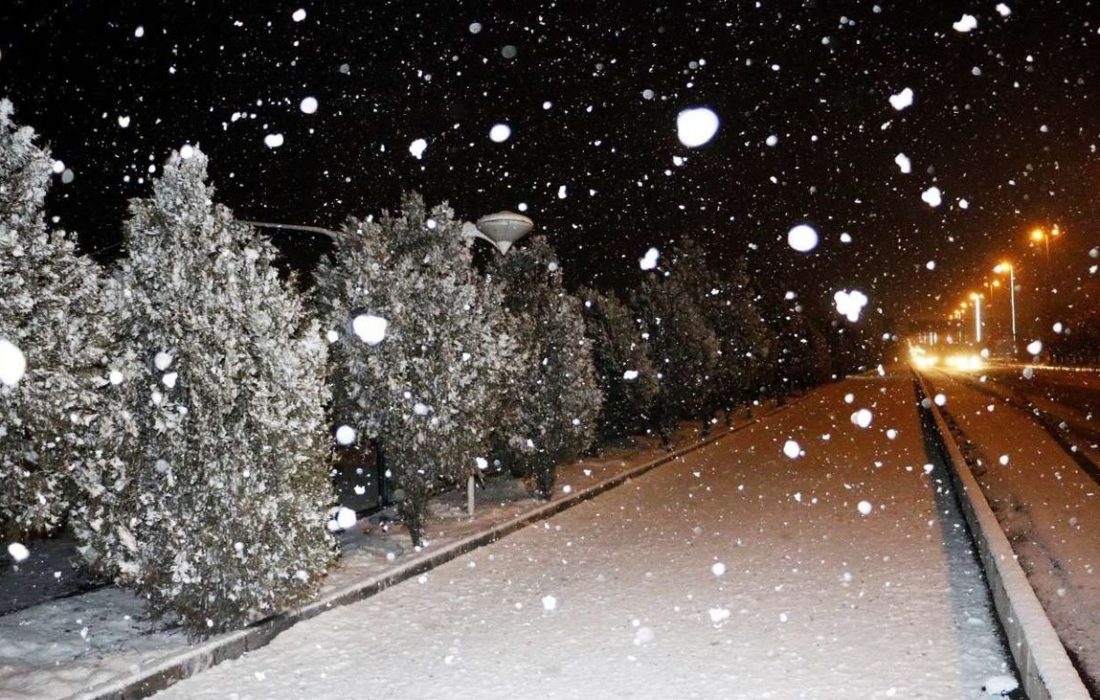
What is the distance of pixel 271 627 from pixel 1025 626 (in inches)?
219

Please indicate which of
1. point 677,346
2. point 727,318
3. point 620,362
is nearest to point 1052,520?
point 620,362

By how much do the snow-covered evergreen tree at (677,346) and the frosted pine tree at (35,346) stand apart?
17.1 m

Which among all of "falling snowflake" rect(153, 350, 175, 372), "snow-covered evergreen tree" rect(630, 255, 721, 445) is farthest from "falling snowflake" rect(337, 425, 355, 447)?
"snow-covered evergreen tree" rect(630, 255, 721, 445)

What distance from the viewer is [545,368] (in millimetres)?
14734

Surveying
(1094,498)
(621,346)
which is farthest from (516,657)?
(621,346)

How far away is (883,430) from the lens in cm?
2605

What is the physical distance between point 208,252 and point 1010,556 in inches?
294

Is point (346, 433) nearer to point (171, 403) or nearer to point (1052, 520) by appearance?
point (171, 403)

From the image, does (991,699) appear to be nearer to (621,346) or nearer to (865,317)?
(621,346)

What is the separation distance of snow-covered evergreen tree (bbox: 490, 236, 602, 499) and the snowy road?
1.96 m

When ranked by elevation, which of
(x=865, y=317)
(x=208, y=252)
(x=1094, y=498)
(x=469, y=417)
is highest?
(x=865, y=317)

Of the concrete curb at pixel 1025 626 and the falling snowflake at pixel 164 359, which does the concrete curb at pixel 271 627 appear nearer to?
the falling snowflake at pixel 164 359

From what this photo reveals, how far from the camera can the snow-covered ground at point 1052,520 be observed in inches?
286

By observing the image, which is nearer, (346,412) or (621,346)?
(346,412)
